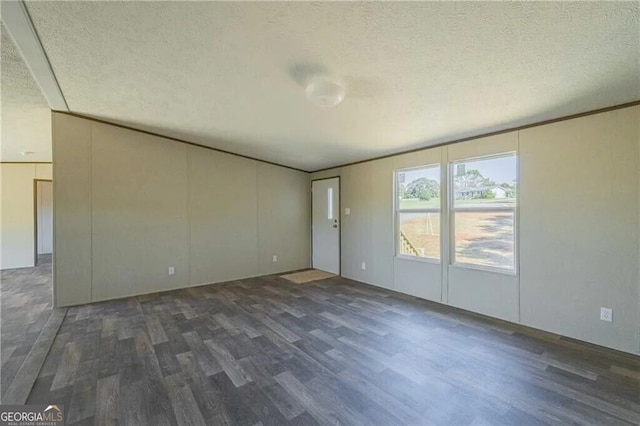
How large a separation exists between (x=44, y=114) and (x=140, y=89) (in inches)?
76.6

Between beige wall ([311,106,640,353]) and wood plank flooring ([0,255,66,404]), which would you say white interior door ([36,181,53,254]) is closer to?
wood plank flooring ([0,255,66,404])

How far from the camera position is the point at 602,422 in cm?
159

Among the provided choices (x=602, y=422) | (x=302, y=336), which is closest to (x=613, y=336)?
(x=602, y=422)

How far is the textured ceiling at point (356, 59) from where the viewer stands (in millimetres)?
1554

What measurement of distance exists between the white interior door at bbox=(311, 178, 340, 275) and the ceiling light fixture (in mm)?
3155

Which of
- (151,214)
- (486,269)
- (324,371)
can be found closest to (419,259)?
(486,269)

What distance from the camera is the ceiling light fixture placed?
7.26 ft

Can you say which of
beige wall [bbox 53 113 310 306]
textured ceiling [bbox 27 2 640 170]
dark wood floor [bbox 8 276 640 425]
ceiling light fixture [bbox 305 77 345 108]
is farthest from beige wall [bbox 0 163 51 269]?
ceiling light fixture [bbox 305 77 345 108]

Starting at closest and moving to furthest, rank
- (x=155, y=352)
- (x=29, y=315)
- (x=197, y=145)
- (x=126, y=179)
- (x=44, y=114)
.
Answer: (x=155, y=352)
(x=29, y=315)
(x=44, y=114)
(x=126, y=179)
(x=197, y=145)

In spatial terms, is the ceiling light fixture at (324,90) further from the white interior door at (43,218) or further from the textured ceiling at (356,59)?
the white interior door at (43,218)

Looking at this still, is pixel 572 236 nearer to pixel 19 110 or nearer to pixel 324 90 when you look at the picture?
pixel 324 90

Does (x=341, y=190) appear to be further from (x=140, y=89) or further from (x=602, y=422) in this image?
(x=602, y=422)

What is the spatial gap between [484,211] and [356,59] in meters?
2.50

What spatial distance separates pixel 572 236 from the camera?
264cm
